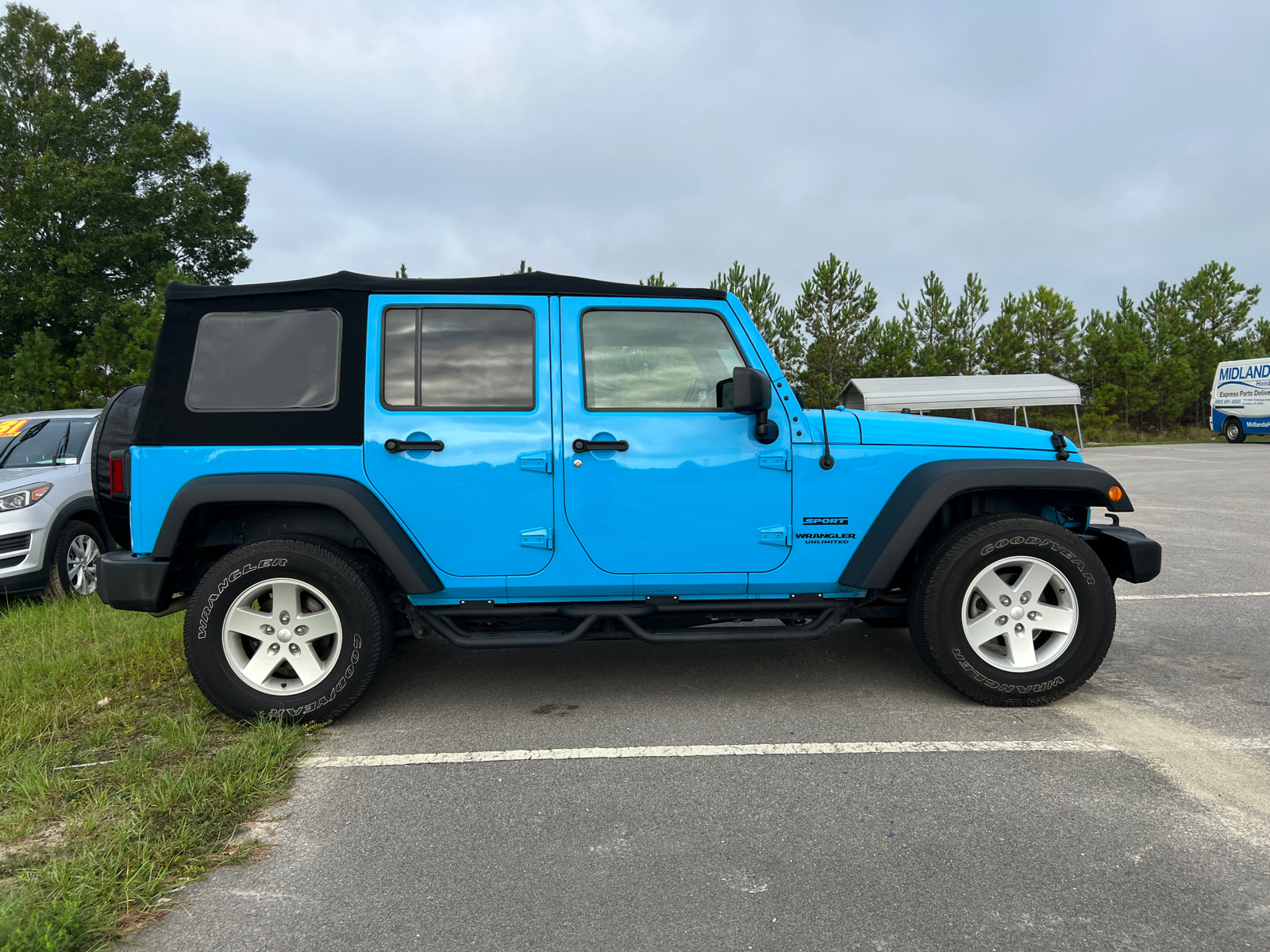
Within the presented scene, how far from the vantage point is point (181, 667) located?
182 inches

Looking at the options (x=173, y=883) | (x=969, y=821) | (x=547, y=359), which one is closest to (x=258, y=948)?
(x=173, y=883)

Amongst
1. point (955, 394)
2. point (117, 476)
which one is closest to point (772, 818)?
point (117, 476)

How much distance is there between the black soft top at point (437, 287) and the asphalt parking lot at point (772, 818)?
2.03 meters

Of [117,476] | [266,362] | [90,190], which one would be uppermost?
[90,190]

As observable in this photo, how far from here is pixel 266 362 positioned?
12.5 ft

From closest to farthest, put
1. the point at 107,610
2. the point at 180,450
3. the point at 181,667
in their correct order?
the point at 180,450 < the point at 181,667 < the point at 107,610

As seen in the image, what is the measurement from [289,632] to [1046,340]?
140 feet

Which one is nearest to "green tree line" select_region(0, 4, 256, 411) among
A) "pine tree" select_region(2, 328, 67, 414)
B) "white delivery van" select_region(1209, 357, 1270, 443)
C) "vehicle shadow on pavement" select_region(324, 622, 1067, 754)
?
"pine tree" select_region(2, 328, 67, 414)

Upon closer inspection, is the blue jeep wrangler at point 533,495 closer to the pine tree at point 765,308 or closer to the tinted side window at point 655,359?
the tinted side window at point 655,359

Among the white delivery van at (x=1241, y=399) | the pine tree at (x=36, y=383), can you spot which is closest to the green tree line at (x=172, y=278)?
the pine tree at (x=36, y=383)

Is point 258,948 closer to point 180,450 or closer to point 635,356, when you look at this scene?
point 180,450

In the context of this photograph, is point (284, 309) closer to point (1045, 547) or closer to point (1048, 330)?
point (1045, 547)

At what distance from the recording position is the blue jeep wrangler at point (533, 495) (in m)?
3.72

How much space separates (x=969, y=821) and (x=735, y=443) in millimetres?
1814
